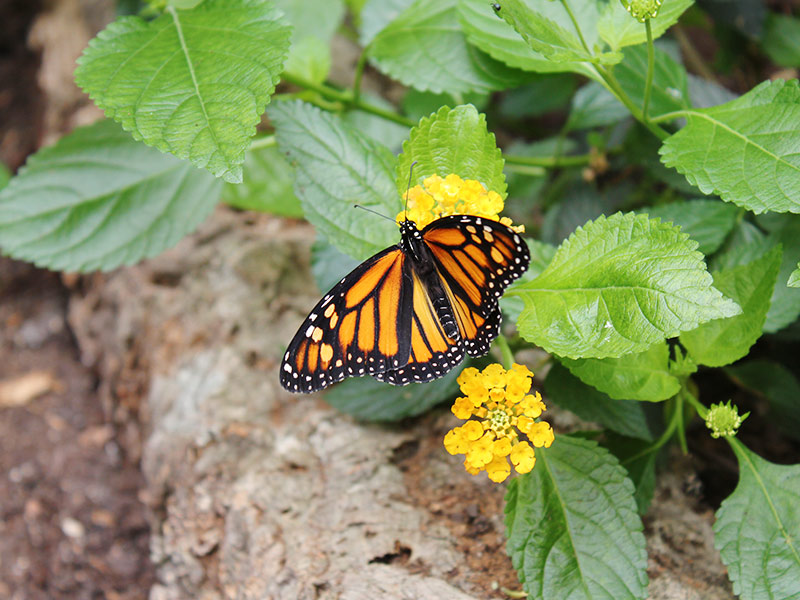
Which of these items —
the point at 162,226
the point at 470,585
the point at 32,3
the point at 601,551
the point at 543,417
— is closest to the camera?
the point at 601,551

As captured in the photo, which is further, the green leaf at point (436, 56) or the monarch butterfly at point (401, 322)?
the green leaf at point (436, 56)

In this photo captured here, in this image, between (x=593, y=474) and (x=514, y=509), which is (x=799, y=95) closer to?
(x=593, y=474)

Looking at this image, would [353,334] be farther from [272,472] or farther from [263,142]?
[263,142]

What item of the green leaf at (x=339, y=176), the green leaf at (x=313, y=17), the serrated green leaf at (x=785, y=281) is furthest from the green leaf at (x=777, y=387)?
the green leaf at (x=313, y=17)

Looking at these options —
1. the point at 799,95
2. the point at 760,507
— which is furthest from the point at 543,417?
the point at 799,95

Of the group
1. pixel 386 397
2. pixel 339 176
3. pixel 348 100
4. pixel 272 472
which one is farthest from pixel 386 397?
pixel 348 100

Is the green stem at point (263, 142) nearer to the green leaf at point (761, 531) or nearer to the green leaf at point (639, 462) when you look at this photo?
the green leaf at point (639, 462)
